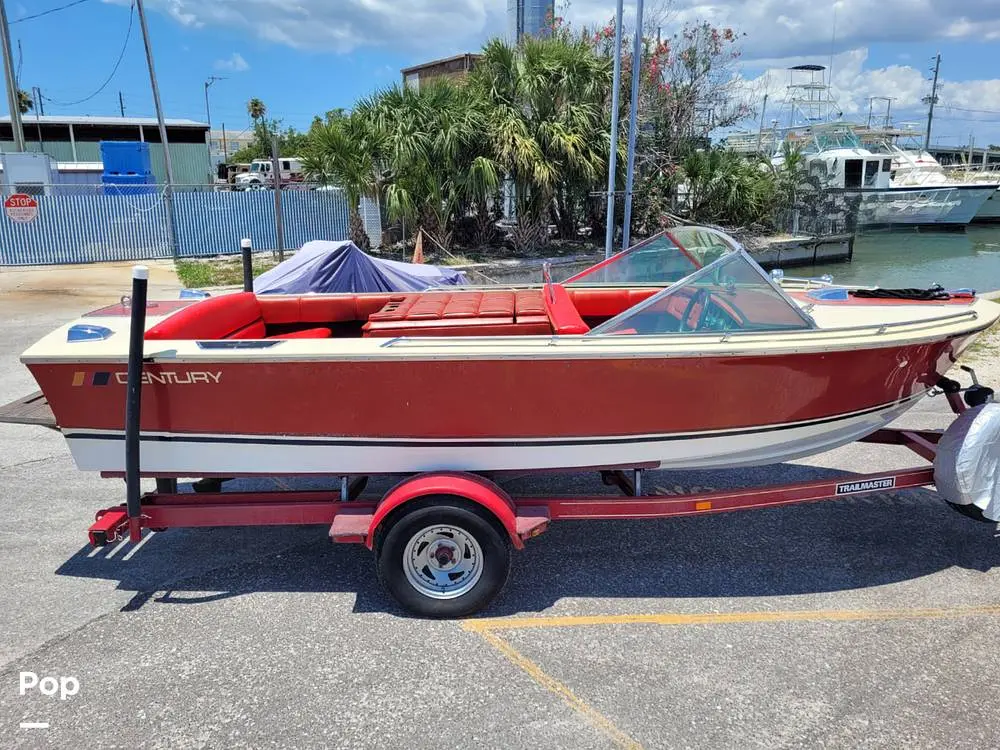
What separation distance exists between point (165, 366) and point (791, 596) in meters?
3.30

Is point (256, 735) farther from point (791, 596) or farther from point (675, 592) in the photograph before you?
point (791, 596)

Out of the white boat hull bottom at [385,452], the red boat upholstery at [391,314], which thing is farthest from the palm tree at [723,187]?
the white boat hull bottom at [385,452]

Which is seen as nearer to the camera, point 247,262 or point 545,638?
point 545,638

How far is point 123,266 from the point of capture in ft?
57.2

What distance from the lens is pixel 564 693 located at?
3109 millimetres

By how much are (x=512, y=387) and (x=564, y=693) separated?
53.0 inches

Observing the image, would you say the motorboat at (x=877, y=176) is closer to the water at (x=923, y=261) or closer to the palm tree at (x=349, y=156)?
the water at (x=923, y=261)

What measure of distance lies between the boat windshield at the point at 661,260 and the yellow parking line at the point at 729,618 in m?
2.00

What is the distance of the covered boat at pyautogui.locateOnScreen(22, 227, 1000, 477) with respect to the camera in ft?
11.5

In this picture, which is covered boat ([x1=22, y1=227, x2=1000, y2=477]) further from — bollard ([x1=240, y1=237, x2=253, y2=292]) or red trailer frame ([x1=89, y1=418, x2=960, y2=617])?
bollard ([x1=240, y1=237, x2=253, y2=292])

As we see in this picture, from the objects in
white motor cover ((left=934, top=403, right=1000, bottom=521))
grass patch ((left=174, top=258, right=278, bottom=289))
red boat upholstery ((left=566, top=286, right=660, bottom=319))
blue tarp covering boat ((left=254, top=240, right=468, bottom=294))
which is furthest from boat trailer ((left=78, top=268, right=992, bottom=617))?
grass patch ((left=174, top=258, right=278, bottom=289))

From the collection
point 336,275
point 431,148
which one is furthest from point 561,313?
point 431,148

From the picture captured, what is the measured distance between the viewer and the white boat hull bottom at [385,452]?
12.0 ft

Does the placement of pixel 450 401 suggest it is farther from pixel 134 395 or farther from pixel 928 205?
pixel 928 205
